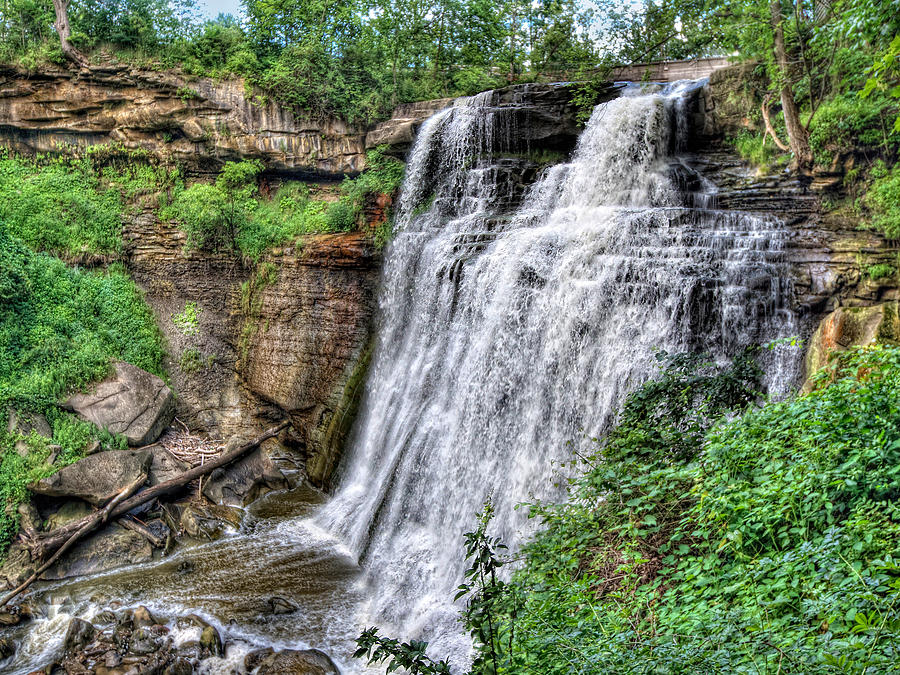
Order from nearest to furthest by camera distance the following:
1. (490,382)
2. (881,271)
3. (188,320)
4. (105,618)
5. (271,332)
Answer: (881,271) < (105,618) < (490,382) < (271,332) < (188,320)

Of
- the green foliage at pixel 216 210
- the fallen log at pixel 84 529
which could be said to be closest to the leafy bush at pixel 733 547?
the fallen log at pixel 84 529

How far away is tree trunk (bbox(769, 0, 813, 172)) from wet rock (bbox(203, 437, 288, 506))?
12203mm

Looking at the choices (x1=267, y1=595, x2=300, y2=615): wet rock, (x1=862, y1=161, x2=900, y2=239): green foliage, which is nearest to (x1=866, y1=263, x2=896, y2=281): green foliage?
(x1=862, y1=161, x2=900, y2=239): green foliage

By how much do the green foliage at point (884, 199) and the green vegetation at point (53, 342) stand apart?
14197 millimetres

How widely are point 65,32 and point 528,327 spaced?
52.2 ft

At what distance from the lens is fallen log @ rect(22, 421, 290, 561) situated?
10.1m

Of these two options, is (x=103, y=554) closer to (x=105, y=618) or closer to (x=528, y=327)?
(x=105, y=618)

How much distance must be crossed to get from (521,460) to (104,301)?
11.7 m

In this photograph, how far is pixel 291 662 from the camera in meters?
7.64

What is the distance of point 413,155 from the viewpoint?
49.6 feet

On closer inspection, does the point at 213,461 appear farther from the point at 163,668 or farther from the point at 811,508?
the point at 811,508

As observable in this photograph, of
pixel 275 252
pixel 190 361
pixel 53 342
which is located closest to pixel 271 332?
pixel 275 252

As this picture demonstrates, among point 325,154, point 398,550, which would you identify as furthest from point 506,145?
point 398,550

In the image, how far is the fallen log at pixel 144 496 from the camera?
397 inches
